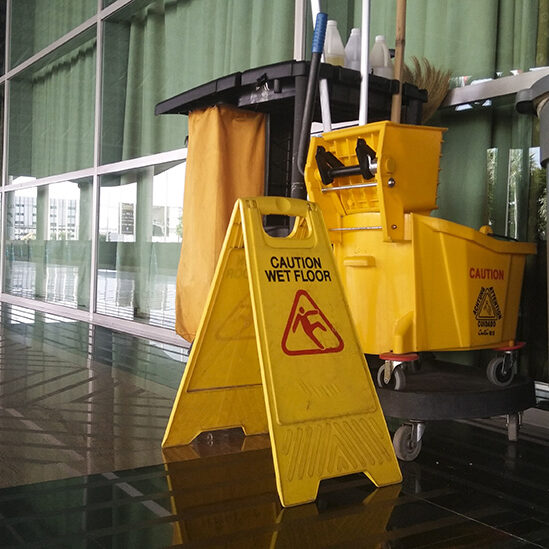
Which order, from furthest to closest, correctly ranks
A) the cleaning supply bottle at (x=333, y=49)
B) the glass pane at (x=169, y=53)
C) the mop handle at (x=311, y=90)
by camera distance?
the glass pane at (x=169, y=53)
the cleaning supply bottle at (x=333, y=49)
the mop handle at (x=311, y=90)

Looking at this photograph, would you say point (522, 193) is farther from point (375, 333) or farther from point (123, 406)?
point (123, 406)

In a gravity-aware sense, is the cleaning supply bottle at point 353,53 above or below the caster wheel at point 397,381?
above

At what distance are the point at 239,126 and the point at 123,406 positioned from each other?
4.46ft

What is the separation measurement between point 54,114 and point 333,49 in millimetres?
4797

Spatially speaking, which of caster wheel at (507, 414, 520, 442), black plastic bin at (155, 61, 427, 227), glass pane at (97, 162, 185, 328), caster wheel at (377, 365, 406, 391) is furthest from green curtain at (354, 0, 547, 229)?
glass pane at (97, 162, 185, 328)

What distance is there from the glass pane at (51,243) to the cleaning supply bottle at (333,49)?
3744mm

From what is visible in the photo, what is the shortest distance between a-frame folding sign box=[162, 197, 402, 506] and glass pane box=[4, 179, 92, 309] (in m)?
4.24

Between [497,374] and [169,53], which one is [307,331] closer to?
[497,374]

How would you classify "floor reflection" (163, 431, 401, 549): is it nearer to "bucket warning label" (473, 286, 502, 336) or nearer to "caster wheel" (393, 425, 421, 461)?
"caster wheel" (393, 425, 421, 461)

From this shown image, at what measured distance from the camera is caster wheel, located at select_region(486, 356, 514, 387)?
87.3 inches

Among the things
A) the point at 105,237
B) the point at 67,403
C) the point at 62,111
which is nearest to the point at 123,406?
the point at 67,403

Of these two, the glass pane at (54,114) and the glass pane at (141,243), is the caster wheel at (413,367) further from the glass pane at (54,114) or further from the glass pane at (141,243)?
the glass pane at (54,114)

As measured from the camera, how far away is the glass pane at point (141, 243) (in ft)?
15.7

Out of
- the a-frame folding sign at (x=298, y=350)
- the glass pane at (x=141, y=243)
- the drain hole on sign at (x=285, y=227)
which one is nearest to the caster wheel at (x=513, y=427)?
the a-frame folding sign at (x=298, y=350)
